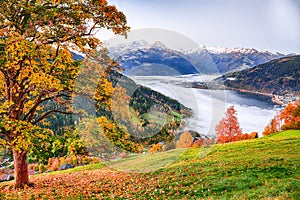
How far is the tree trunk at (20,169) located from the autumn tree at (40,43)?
0.16 feet

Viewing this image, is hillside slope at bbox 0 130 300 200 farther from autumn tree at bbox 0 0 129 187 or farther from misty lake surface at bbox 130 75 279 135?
autumn tree at bbox 0 0 129 187

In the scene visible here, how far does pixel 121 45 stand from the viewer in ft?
28.6

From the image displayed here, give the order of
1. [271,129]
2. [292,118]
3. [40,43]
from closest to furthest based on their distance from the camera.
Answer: [40,43] → [292,118] → [271,129]

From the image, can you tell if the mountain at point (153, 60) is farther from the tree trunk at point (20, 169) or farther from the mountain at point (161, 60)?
the tree trunk at point (20, 169)

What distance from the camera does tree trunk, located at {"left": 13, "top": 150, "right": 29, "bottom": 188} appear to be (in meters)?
13.2

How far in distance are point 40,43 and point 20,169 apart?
254 inches

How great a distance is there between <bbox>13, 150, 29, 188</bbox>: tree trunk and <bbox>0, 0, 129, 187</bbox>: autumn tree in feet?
0.16

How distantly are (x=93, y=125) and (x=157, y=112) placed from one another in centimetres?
365

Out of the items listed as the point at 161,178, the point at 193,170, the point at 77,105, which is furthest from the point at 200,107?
the point at 193,170

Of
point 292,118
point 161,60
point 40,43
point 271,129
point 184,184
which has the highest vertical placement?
point 40,43

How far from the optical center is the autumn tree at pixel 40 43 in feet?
33.7

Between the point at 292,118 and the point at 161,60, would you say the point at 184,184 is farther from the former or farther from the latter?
the point at 292,118

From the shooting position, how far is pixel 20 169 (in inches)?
525

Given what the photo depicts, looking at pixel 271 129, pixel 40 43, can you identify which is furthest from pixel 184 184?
pixel 271 129
